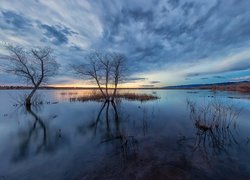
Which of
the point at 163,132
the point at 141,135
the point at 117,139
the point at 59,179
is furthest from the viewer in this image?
the point at 163,132

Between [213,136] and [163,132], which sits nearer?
[213,136]

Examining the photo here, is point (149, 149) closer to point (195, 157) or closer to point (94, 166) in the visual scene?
point (195, 157)

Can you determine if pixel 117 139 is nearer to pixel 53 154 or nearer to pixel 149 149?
pixel 149 149

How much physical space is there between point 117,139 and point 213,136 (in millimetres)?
5562

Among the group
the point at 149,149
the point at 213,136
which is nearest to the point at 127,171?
the point at 149,149

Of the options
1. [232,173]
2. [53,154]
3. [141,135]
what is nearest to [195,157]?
[232,173]

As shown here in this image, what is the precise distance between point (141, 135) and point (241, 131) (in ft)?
21.3

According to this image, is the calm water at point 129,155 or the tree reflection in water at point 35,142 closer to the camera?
the calm water at point 129,155

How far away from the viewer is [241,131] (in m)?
9.34

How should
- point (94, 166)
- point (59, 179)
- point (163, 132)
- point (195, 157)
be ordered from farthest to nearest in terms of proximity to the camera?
point (163, 132) < point (195, 157) < point (94, 166) < point (59, 179)

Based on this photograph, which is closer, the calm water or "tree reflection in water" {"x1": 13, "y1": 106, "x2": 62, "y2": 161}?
the calm water

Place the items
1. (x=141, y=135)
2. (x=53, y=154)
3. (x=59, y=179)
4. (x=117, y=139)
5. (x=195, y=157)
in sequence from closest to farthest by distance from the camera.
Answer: (x=59, y=179), (x=195, y=157), (x=53, y=154), (x=117, y=139), (x=141, y=135)

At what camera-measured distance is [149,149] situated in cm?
687

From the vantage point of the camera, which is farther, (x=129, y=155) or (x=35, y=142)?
(x=35, y=142)
